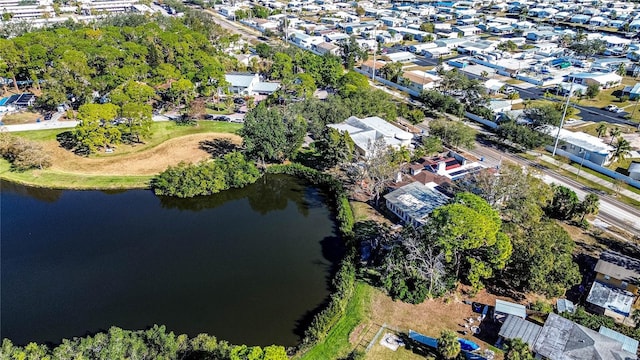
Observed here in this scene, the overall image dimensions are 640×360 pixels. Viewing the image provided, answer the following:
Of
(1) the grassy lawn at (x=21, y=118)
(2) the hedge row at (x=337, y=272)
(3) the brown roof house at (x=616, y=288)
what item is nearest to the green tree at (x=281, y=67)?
(2) the hedge row at (x=337, y=272)

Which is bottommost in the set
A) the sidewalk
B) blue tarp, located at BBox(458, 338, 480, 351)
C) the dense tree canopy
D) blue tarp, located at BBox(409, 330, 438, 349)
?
blue tarp, located at BBox(409, 330, 438, 349)

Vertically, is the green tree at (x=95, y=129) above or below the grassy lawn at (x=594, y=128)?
above

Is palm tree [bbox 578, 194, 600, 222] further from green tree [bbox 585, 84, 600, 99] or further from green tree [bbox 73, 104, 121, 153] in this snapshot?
green tree [bbox 73, 104, 121, 153]

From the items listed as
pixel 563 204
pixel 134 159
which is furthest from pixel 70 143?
pixel 563 204

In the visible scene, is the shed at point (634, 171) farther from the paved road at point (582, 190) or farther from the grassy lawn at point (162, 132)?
the grassy lawn at point (162, 132)

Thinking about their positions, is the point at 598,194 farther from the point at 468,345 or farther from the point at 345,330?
the point at 345,330

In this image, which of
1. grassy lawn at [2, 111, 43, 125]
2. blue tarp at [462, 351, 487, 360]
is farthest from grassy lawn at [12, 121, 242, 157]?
blue tarp at [462, 351, 487, 360]

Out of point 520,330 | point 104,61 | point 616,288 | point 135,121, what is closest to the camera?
point 520,330
